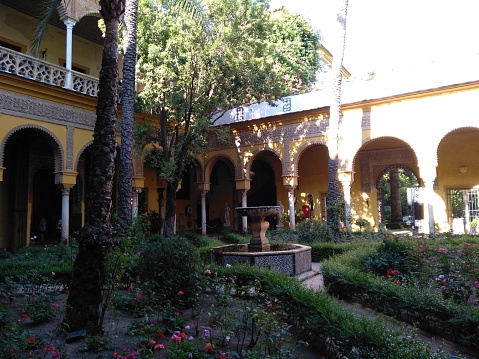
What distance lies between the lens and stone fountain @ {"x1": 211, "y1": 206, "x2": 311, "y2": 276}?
24.5ft

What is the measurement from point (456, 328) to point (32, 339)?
4257 millimetres

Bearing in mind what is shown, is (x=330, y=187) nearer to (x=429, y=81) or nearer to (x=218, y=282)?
(x=429, y=81)

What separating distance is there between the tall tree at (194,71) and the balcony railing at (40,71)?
6.60ft

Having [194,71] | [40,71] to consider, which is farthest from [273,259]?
[40,71]

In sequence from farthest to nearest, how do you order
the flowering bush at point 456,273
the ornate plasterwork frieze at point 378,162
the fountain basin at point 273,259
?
the ornate plasterwork frieze at point 378,162 → the fountain basin at point 273,259 → the flowering bush at point 456,273

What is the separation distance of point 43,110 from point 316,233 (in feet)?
30.0

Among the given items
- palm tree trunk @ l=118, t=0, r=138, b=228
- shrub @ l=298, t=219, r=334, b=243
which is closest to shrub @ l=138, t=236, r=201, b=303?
palm tree trunk @ l=118, t=0, r=138, b=228

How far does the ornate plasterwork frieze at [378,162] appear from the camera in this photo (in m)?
16.3

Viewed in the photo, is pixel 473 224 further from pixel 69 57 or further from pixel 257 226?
pixel 69 57

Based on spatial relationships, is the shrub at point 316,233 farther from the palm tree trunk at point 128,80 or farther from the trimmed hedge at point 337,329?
the trimmed hedge at point 337,329

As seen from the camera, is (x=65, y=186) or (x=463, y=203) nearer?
(x=65, y=186)

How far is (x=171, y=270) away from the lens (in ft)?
16.5

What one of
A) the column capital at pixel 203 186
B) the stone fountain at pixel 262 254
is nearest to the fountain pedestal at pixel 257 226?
the stone fountain at pixel 262 254

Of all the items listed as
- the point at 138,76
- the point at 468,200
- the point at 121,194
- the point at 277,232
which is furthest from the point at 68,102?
the point at 468,200
